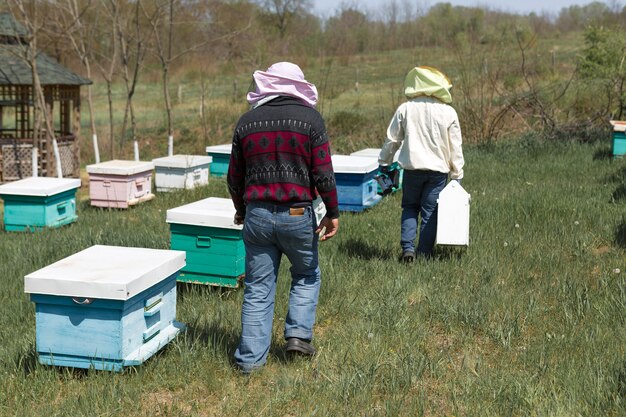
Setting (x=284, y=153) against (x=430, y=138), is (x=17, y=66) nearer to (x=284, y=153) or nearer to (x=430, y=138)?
(x=430, y=138)

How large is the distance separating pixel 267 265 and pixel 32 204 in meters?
5.59

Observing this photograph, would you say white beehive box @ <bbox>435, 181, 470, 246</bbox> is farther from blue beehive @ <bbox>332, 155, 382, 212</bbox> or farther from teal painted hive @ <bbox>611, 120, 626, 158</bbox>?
teal painted hive @ <bbox>611, 120, 626, 158</bbox>

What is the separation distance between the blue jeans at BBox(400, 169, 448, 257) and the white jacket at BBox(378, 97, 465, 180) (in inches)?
4.9

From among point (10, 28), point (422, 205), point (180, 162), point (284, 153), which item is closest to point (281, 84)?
point (284, 153)

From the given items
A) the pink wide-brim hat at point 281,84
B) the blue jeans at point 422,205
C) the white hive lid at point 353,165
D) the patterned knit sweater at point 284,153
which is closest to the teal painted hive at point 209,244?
the patterned knit sweater at point 284,153

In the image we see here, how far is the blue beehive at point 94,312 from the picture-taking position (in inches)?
147

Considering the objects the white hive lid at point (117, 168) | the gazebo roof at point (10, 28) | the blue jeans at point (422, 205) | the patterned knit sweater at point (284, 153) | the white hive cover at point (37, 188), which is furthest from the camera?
the gazebo roof at point (10, 28)

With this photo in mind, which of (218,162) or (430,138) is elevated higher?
(430,138)

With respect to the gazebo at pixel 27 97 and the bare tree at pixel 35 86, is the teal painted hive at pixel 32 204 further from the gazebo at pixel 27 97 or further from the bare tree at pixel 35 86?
the gazebo at pixel 27 97

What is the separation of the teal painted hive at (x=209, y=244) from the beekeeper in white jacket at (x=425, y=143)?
1637 mm

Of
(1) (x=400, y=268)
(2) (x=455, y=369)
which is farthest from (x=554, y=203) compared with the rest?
(2) (x=455, y=369)

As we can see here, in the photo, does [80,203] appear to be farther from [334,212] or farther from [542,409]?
[542,409]

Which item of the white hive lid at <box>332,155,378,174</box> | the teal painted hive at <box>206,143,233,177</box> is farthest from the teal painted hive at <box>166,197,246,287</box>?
the teal painted hive at <box>206,143,233,177</box>

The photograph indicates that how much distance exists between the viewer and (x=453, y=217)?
6.00 metres
